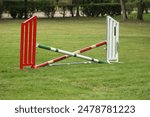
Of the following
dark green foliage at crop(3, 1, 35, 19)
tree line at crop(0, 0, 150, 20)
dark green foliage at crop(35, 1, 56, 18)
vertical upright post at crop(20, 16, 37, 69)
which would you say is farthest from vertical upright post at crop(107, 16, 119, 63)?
dark green foliage at crop(35, 1, 56, 18)

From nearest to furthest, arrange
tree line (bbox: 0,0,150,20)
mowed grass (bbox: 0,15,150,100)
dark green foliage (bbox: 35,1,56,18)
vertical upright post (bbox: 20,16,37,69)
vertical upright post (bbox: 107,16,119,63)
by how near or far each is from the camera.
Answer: mowed grass (bbox: 0,15,150,100) < vertical upright post (bbox: 20,16,37,69) < vertical upright post (bbox: 107,16,119,63) < tree line (bbox: 0,0,150,20) < dark green foliage (bbox: 35,1,56,18)

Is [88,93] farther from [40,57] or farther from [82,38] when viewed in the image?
[82,38]

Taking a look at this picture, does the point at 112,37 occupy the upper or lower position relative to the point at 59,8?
upper

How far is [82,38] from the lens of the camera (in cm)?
2386

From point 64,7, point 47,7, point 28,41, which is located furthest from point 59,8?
point 28,41

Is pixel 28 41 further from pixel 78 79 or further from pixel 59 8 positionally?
pixel 59 8

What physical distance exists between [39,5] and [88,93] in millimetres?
39958

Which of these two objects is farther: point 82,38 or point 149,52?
point 82,38

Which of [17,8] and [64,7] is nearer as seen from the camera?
[17,8]

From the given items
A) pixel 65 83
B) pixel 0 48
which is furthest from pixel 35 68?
pixel 0 48

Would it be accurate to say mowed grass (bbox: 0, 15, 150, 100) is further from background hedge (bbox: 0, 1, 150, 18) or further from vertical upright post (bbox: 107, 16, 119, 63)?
background hedge (bbox: 0, 1, 150, 18)

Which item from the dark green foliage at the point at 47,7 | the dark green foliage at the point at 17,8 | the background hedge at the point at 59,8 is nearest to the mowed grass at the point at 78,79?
the dark green foliage at the point at 17,8

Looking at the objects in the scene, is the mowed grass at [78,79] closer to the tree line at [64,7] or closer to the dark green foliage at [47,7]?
the tree line at [64,7]

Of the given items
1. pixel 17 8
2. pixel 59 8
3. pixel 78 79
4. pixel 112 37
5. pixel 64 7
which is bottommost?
pixel 59 8
